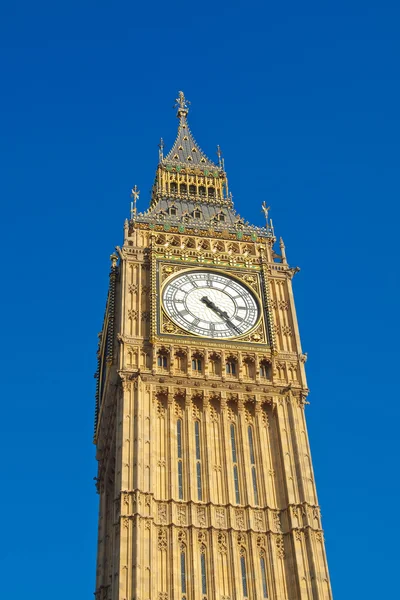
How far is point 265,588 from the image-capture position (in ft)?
141

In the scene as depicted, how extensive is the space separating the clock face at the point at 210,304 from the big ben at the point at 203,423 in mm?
77

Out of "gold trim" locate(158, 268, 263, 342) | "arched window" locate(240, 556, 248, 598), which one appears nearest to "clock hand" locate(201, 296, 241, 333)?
"gold trim" locate(158, 268, 263, 342)

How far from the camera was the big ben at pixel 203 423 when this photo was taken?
141ft

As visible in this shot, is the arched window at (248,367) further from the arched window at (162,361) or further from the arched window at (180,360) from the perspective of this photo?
the arched window at (162,361)

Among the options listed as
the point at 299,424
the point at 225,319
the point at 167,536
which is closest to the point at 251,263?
the point at 225,319

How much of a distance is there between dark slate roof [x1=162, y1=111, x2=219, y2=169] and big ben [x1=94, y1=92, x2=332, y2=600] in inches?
299

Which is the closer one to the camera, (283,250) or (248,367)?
(248,367)

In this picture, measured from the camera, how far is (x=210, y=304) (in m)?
52.2

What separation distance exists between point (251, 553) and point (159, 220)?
2084 cm

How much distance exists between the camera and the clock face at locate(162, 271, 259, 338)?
2019 inches

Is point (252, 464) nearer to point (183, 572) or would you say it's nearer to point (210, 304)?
point (183, 572)

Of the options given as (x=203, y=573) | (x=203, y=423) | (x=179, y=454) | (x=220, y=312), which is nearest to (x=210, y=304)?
(x=220, y=312)

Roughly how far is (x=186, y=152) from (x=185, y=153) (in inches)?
8.6

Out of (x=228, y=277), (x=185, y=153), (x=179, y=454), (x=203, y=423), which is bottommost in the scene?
(x=179, y=454)
